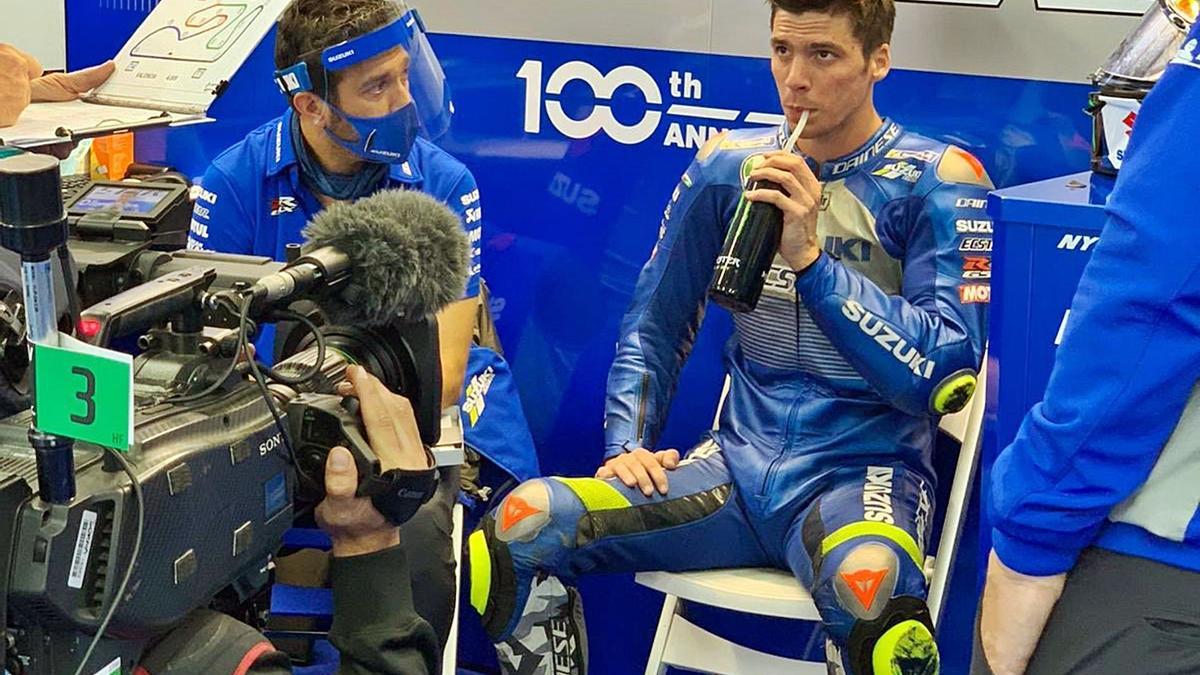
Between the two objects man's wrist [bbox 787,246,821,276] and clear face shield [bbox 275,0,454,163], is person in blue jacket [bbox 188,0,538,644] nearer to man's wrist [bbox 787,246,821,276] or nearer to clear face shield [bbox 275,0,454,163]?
clear face shield [bbox 275,0,454,163]

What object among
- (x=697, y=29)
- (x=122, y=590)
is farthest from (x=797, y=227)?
(x=122, y=590)

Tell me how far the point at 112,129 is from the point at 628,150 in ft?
5.54

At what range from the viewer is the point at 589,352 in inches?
128

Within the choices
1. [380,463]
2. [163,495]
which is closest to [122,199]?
[380,463]

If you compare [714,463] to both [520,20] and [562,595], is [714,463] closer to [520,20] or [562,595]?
[562,595]

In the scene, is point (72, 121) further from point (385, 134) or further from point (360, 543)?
point (385, 134)

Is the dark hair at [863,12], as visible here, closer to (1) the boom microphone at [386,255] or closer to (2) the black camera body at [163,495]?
(1) the boom microphone at [386,255]

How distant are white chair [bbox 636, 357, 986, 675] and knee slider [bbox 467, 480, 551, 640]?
0.22 m

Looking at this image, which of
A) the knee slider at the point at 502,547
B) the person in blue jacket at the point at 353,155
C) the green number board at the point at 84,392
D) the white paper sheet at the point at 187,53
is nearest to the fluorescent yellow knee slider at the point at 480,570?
the knee slider at the point at 502,547

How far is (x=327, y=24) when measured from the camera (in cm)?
264

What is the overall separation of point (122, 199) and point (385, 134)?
928 mm

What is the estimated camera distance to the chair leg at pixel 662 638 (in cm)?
282

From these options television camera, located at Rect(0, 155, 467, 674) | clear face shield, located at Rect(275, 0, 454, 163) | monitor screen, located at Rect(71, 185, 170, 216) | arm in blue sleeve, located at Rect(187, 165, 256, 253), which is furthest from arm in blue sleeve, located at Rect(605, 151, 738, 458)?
monitor screen, located at Rect(71, 185, 170, 216)

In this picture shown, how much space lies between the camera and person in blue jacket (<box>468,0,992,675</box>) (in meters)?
2.49
